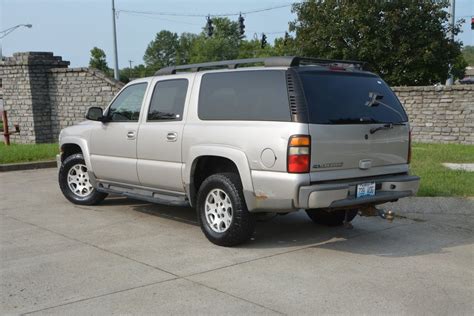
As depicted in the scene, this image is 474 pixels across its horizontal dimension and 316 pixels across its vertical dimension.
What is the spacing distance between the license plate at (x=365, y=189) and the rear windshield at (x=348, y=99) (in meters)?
0.66

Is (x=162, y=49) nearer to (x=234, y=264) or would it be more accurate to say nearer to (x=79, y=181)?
(x=79, y=181)

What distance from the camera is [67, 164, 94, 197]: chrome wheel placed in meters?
8.41

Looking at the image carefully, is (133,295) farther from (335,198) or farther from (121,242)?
(335,198)

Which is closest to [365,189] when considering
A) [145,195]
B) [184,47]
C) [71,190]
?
[145,195]

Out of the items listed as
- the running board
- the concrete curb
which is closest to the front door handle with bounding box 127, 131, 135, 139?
the running board

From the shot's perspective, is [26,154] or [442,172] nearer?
[442,172]

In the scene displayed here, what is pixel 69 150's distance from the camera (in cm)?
864

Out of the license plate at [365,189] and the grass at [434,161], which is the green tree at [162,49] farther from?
Answer: the license plate at [365,189]

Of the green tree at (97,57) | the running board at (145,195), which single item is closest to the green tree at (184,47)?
the green tree at (97,57)

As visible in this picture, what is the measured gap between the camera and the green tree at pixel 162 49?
5664 inches

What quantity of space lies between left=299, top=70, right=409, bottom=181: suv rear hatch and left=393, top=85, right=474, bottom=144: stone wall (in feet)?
35.4

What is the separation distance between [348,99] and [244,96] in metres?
1.11

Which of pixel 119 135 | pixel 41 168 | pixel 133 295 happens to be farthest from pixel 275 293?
pixel 41 168

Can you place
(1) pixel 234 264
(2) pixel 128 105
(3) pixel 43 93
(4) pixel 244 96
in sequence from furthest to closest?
(3) pixel 43 93
(2) pixel 128 105
(4) pixel 244 96
(1) pixel 234 264
